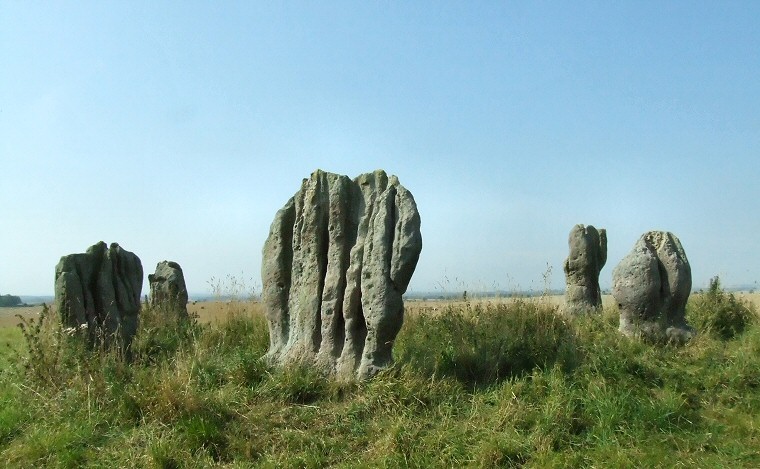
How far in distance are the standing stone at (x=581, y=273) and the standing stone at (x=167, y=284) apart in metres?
8.00

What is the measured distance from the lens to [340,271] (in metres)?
8.48

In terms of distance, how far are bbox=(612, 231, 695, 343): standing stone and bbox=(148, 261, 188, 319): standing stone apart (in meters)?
8.75

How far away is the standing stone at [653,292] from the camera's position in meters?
10.1

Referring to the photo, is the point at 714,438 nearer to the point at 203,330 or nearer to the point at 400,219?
the point at 400,219

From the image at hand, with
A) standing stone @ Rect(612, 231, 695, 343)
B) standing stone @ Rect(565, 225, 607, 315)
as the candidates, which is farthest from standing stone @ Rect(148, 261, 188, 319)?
standing stone @ Rect(612, 231, 695, 343)

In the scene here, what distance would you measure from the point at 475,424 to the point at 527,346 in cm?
220

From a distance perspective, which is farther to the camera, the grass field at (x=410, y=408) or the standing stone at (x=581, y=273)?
the standing stone at (x=581, y=273)

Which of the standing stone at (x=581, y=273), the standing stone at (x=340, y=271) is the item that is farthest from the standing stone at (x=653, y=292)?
the standing stone at (x=340, y=271)

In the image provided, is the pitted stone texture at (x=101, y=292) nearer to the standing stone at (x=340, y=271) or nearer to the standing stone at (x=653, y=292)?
→ the standing stone at (x=340, y=271)

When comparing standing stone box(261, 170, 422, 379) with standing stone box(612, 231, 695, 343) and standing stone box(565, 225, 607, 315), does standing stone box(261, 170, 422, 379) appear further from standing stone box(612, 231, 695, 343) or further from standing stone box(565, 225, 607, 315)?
standing stone box(565, 225, 607, 315)

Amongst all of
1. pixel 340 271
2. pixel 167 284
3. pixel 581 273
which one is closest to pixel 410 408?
pixel 340 271

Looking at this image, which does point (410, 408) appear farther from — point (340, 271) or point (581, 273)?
point (581, 273)

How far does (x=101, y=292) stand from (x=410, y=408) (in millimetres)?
5127

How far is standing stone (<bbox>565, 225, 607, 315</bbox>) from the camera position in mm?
12914
